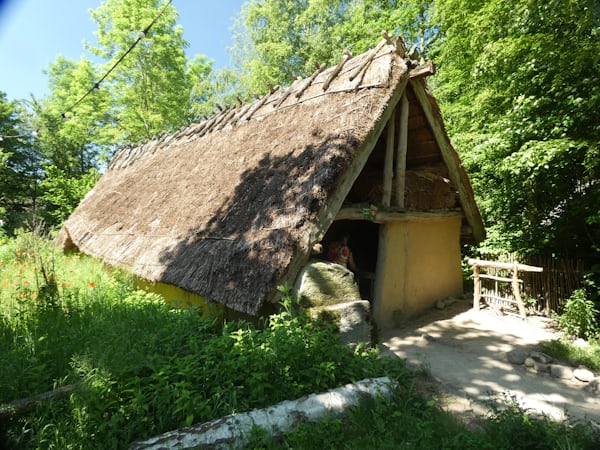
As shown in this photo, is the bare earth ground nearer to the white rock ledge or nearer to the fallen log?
the white rock ledge

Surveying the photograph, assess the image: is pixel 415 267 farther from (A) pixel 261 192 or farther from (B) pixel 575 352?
(A) pixel 261 192

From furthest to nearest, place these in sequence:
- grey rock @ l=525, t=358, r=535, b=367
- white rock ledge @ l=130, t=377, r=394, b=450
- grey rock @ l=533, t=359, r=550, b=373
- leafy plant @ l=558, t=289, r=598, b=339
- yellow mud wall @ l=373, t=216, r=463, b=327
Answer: yellow mud wall @ l=373, t=216, r=463, b=327 → leafy plant @ l=558, t=289, r=598, b=339 → grey rock @ l=525, t=358, r=535, b=367 → grey rock @ l=533, t=359, r=550, b=373 → white rock ledge @ l=130, t=377, r=394, b=450

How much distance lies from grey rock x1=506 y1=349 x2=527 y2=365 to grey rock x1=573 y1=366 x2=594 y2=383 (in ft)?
1.71

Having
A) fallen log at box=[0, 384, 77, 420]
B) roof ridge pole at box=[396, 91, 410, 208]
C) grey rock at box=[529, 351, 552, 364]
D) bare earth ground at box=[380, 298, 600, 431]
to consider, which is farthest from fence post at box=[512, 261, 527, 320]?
fallen log at box=[0, 384, 77, 420]

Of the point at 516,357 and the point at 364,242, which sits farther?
the point at 364,242

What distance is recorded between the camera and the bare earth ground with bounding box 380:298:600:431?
316cm

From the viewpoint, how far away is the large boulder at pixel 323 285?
373 cm

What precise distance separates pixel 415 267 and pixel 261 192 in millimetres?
3451

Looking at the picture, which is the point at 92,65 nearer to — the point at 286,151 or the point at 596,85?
the point at 286,151

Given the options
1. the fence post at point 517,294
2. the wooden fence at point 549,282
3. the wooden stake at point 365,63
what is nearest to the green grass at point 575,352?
the fence post at point 517,294

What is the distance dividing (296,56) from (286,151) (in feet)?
54.2

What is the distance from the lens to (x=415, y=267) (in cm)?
611

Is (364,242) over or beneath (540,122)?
beneath

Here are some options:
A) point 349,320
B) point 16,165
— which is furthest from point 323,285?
point 16,165
